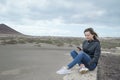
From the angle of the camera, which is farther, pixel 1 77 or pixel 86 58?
pixel 1 77

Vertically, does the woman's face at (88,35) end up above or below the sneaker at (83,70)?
above

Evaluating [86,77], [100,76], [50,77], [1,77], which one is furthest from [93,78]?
[1,77]

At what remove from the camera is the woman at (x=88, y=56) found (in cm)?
652

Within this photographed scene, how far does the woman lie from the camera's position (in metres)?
6.52

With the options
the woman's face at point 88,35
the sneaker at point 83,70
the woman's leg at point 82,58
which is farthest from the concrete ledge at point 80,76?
the woman's face at point 88,35

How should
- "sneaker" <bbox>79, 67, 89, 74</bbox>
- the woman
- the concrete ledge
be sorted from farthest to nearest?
the woman → "sneaker" <bbox>79, 67, 89, 74</bbox> → the concrete ledge

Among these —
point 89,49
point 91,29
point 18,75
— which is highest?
point 91,29

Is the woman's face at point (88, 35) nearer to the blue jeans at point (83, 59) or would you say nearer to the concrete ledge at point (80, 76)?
the blue jeans at point (83, 59)

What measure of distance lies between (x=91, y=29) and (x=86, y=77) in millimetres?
1245

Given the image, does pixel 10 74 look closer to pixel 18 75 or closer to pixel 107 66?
pixel 18 75

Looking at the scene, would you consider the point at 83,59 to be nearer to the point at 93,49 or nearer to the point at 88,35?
the point at 93,49

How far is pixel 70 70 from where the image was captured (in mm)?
6594

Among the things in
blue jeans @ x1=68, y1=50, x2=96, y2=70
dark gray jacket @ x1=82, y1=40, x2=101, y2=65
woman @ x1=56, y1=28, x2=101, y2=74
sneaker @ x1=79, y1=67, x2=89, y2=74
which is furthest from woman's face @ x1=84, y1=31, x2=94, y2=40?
sneaker @ x1=79, y1=67, x2=89, y2=74

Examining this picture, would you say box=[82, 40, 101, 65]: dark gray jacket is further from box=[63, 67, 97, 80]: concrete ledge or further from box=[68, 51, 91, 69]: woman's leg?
box=[63, 67, 97, 80]: concrete ledge
